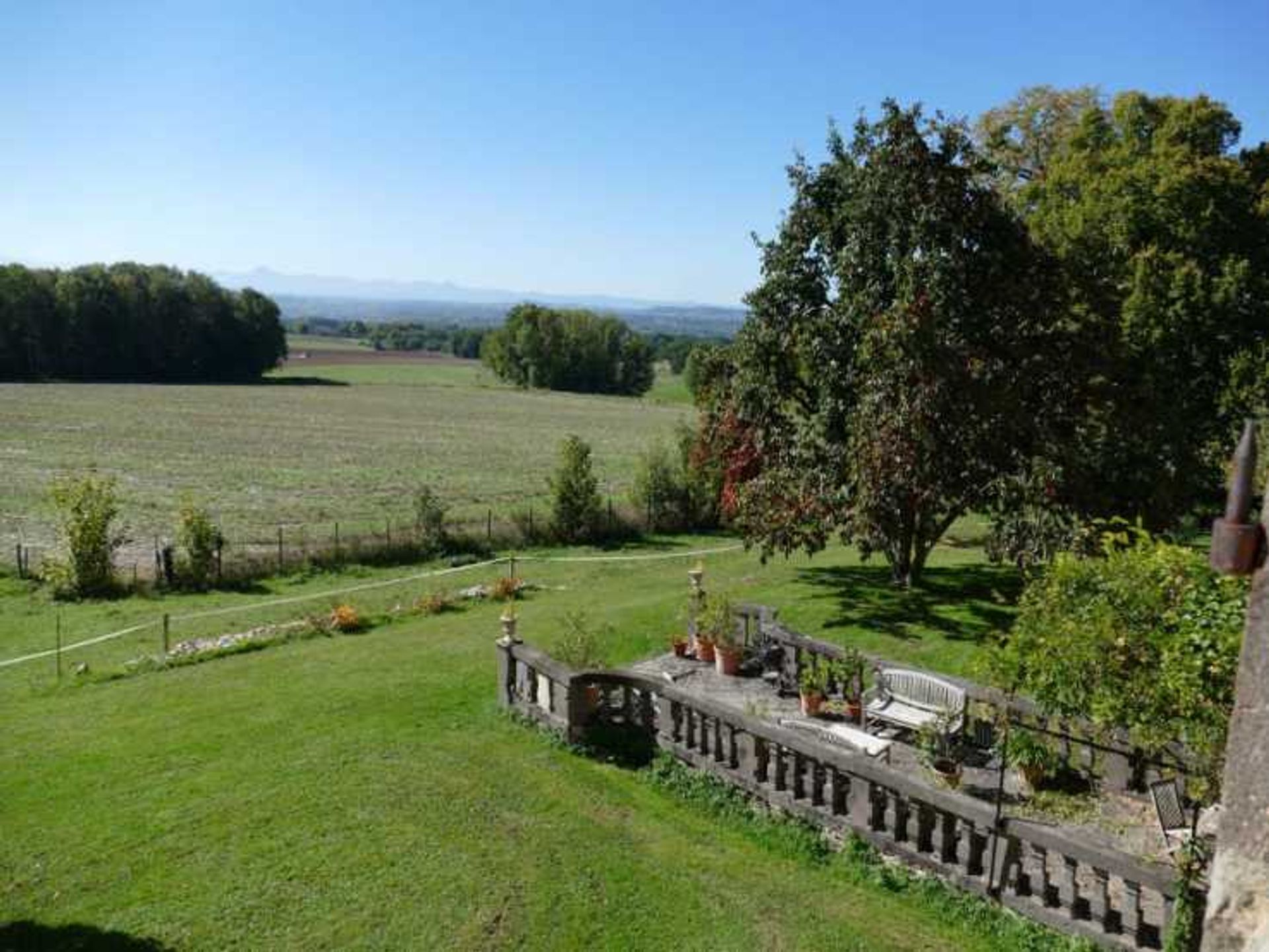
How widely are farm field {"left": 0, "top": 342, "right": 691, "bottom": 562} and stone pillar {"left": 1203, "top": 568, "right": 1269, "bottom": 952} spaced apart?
30.4 meters

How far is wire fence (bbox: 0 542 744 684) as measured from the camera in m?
18.0

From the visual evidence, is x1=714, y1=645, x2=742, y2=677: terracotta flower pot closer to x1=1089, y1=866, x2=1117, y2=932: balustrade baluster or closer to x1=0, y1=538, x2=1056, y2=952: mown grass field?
x1=0, y1=538, x2=1056, y2=952: mown grass field

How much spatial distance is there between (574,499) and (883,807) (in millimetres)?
22601

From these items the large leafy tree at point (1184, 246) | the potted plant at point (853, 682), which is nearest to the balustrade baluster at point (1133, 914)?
the potted plant at point (853, 682)

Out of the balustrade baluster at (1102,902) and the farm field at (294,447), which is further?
the farm field at (294,447)

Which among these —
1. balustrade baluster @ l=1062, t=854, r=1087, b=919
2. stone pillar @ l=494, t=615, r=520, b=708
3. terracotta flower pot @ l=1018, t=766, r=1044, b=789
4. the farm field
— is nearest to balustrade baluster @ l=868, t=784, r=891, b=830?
balustrade baluster @ l=1062, t=854, r=1087, b=919

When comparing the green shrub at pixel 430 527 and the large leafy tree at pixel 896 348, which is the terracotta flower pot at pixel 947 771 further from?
the green shrub at pixel 430 527

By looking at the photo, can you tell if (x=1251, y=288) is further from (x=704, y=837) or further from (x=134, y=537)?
(x=134, y=537)

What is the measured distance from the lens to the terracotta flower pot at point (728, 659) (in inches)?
558

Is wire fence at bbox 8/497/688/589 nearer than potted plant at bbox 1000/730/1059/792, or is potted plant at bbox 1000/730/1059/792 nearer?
potted plant at bbox 1000/730/1059/792

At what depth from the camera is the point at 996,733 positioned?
11164 mm

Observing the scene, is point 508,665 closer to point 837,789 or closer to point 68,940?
point 837,789

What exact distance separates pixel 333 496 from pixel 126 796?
101 ft

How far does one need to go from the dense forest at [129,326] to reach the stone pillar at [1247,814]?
111 meters
